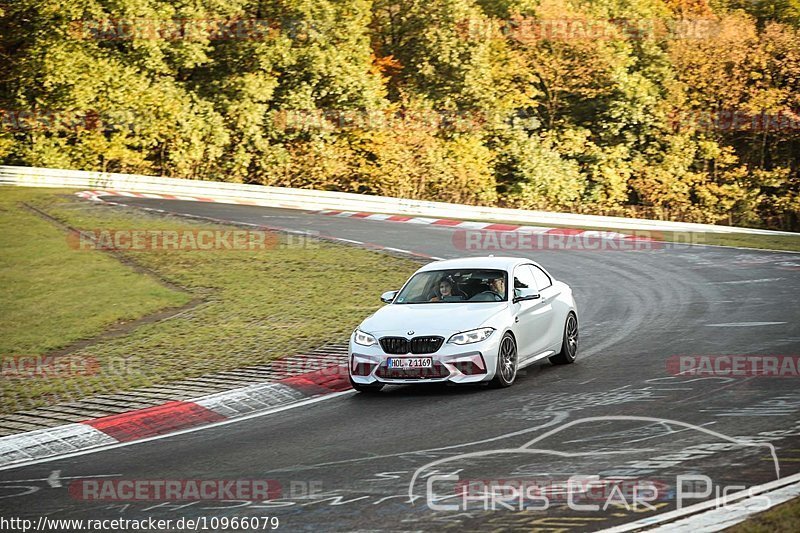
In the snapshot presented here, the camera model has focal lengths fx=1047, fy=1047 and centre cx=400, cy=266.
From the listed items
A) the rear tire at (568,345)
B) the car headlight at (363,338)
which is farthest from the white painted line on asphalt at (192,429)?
the rear tire at (568,345)

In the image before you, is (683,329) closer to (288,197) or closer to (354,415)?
(354,415)

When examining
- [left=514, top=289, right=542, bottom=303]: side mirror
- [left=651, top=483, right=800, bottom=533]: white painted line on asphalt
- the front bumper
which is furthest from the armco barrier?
[left=651, top=483, right=800, bottom=533]: white painted line on asphalt

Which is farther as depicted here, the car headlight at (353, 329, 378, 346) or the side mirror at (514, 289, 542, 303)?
the side mirror at (514, 289, 542, 303)

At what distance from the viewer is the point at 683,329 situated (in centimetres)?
1520

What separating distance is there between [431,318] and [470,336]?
57cm

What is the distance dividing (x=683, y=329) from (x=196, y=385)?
7111 mm

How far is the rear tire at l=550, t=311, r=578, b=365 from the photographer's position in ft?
44.0

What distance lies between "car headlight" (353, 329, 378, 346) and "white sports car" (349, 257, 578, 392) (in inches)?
0.5

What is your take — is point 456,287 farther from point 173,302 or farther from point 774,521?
point 173,302

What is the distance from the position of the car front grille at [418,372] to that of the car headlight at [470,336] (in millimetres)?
316

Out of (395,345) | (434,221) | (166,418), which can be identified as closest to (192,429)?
(166,418)

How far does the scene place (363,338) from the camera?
1191 centimetres

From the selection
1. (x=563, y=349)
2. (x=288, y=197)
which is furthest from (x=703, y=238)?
(x=563, y=349)

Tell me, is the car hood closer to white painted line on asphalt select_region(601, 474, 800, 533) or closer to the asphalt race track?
the asphalt race track
